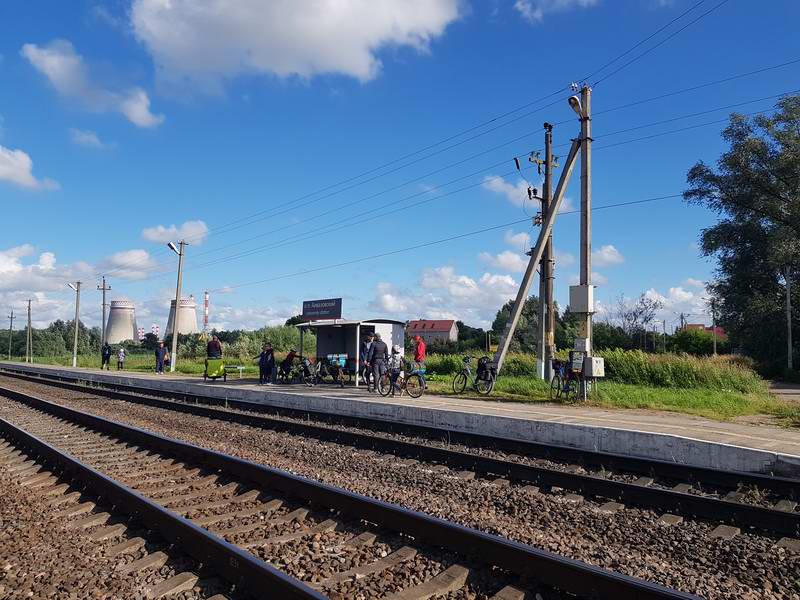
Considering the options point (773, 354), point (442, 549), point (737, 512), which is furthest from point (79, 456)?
point (773, 354)

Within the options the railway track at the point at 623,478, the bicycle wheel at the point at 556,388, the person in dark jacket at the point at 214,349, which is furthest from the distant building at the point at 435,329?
the railway track at the point at 623,478

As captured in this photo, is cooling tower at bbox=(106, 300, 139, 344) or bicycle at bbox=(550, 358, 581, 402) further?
cooling tower at bbox=(106, 300, 139, 344)

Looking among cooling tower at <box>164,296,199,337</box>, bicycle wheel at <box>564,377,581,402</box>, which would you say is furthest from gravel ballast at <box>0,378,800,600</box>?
cooling tower at <box>164,296,199,337</box>

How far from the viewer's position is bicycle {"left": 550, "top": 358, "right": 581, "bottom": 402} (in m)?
17.0

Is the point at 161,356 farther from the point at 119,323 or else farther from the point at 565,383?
the point at 119,323

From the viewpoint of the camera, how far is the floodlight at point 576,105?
17361 millimetres

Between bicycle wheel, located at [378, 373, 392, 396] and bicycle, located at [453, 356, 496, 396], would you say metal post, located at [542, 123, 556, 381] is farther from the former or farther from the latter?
bicycle wheel, located at [378, 373, 392, 396]

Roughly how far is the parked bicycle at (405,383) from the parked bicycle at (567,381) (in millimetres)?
3749

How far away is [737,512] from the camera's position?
6223mm

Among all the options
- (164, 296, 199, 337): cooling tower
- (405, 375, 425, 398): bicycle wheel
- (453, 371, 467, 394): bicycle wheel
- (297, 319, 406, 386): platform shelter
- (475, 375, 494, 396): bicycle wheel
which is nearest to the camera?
(405, 375, 425, 398): bicycle wheel

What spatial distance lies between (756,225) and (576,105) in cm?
3116

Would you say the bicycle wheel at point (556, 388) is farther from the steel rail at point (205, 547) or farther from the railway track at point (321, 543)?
the steel rail at point (205, 547)

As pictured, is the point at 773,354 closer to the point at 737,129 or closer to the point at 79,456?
the point at 737,129

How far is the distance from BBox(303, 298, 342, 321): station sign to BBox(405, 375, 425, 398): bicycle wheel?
5.63 meters
